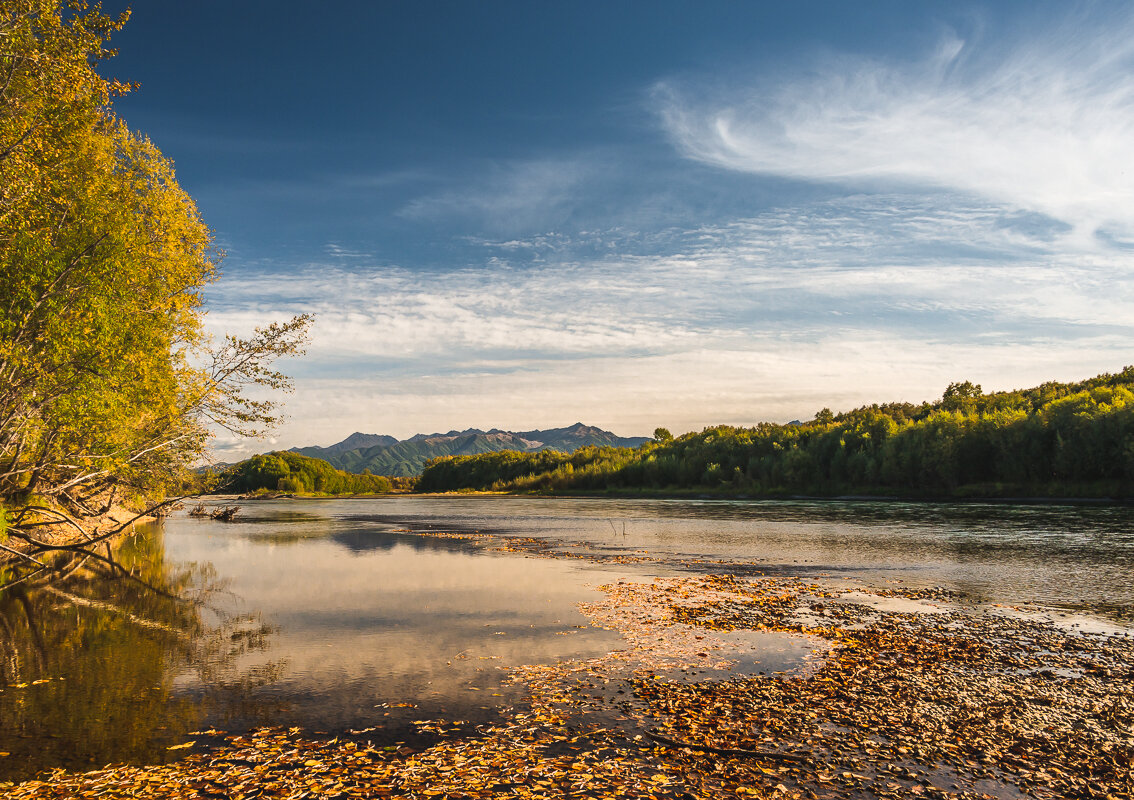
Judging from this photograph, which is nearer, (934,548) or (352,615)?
(352,615)

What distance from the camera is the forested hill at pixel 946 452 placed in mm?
79688

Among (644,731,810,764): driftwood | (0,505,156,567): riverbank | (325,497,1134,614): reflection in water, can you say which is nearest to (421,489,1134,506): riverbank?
(325,497,1134,614): reflection in water

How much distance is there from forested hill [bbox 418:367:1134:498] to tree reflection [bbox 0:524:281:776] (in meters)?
92.5

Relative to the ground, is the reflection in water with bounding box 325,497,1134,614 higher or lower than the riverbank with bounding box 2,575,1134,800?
lower

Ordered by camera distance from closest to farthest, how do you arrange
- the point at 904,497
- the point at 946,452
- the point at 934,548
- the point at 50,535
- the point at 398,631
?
1. the point at 398,631
2. the point at 50,535
3. the point at 934,548
4. the point at 946,452
5. the point at 904,497

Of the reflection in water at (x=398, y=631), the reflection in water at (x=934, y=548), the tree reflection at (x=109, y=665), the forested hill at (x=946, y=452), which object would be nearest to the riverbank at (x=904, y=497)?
the forested hill at (x=946, y=452)

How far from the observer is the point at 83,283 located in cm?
2092

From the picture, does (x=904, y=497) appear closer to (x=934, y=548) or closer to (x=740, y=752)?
(x=934, y=548)

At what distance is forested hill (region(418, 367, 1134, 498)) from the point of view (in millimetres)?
79688

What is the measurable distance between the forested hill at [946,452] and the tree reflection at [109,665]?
92.5 meters

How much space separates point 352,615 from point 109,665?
19.7 ft

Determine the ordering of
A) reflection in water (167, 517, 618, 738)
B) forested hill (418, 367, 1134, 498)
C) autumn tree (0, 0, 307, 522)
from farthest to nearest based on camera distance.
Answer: forested hill (418, 367, 1134, 498) → autumn tree (0, 0, 307, 522) → reflection in water (167, 517, 618, 738)

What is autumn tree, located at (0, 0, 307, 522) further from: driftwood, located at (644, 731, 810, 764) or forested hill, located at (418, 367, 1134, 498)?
forested hill, located at (418, 367, 1134, 498)

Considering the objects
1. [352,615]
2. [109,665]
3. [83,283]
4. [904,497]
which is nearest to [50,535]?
[83,283]
